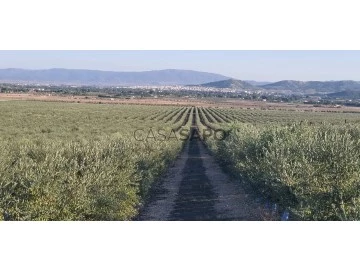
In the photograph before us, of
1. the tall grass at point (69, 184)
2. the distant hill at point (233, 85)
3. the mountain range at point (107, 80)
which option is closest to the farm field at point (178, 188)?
the tall grass at point (69, 184)

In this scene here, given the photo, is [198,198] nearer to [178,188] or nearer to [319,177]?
[178,188]

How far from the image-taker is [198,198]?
18469 mm

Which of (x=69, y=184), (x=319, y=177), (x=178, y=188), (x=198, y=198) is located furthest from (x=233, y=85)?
(x=69, y=184)

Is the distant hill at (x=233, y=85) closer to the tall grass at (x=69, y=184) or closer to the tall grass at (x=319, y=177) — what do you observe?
the tall grass at (x=69, y=184)

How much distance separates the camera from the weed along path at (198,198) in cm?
1562

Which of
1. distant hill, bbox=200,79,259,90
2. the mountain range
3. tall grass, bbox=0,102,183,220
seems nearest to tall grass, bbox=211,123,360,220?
tall grass, bbox=0,102,183,220

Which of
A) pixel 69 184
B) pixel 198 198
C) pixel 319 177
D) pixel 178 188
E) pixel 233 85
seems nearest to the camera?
pixel 69 184

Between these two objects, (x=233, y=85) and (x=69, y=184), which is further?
(x=233, y=85)

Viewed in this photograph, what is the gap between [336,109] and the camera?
48.3 m

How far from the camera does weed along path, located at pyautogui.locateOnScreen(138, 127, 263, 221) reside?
615 inches
